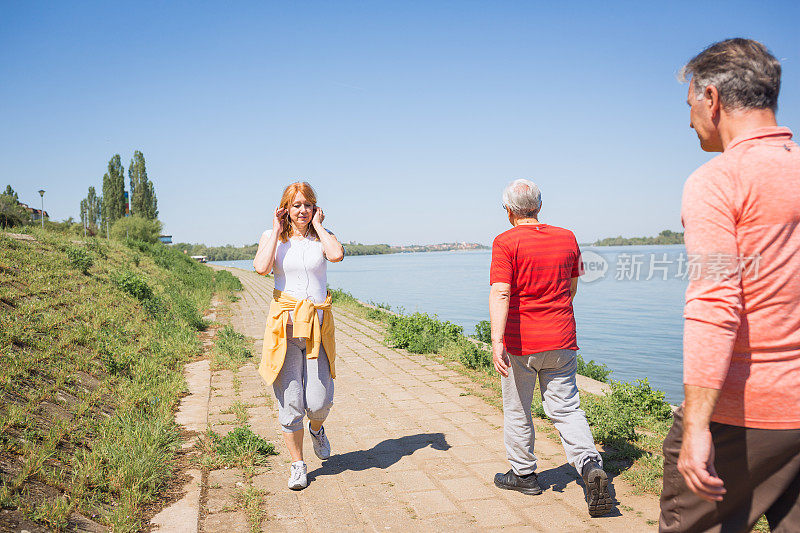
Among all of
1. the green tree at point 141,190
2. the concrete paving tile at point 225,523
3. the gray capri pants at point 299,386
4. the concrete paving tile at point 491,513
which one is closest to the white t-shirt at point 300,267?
the gray capri pants at point 299,386

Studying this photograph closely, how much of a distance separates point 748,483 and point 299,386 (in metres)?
2.84

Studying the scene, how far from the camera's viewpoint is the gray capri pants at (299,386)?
3723mm

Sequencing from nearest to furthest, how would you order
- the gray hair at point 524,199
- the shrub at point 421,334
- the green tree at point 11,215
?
the gray hair at point 524,199 < the shrub at point 421,334 < the green tree at point 11,215

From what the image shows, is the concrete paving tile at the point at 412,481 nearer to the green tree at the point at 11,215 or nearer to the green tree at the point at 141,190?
the green tree at the point at 11,215

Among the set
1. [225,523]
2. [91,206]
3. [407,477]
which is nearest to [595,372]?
[407,477]

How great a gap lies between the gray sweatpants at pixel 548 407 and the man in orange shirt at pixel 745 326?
1781mm

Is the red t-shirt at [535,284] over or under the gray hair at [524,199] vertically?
under

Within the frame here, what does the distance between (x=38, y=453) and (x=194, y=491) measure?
1008 millimetres

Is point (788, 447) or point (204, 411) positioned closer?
point (788, 447)

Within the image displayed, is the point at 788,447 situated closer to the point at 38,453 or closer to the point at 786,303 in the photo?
the point at 786,303

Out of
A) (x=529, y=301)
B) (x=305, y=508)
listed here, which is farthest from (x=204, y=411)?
(x=529, y=301)

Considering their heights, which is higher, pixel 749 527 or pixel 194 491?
pixel 749 527

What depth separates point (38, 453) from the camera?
11.1 ft

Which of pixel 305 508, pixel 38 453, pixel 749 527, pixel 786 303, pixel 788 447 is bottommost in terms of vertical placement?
pixel 305 508
